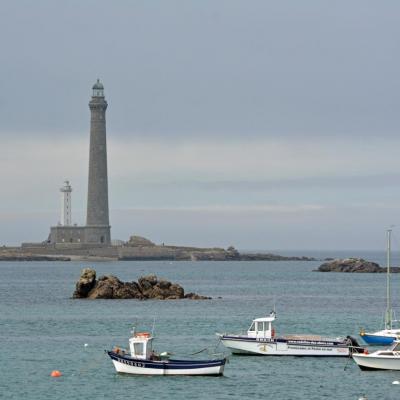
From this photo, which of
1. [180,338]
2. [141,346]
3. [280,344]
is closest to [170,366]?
[141,346]

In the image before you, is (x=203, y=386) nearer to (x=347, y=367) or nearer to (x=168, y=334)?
(x=347, y=367)

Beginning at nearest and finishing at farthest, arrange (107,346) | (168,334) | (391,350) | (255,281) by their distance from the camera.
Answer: (391,350)
(107,346)
(168,334)
(255,281)

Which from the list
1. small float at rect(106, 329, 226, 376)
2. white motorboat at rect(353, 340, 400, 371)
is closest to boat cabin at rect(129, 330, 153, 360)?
small float at rect(106, 329, 226, 376)

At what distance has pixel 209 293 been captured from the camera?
130 metres

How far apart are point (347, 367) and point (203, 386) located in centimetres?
952

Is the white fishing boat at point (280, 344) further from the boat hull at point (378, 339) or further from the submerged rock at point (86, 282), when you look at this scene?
the submerged rock at point (86, 282)

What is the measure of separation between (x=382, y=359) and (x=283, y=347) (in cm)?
777

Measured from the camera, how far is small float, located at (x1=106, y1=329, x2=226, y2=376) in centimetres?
5562

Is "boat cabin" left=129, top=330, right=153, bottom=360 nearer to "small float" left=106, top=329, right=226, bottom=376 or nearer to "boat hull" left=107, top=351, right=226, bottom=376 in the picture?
"small float" left=106, top=329, right=226, bottom=376

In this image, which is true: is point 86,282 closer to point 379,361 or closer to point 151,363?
point 151,363

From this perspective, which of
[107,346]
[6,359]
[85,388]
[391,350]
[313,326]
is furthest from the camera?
[313,326]

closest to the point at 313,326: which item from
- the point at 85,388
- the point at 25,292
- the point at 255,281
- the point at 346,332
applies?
the point at 346,332

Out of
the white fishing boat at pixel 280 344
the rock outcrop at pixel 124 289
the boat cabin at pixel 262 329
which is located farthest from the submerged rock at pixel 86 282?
the boat cabin at pixel 262 329

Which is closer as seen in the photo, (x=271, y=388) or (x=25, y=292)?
(x=271, y=388)
